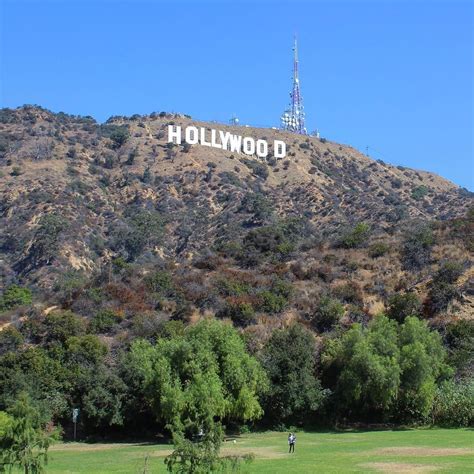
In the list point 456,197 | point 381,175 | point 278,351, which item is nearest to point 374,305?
point 278,351

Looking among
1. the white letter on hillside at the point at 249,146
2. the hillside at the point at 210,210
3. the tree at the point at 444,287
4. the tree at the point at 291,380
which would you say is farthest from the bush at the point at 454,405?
the white letter on hillside at the point at 249,146

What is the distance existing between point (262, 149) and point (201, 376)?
3337 inches

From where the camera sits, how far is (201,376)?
38.5 m

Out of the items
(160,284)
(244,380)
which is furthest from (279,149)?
(244,380)

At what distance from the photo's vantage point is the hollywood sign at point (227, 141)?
4619 inches

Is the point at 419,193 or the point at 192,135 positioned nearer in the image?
the point at 419,193

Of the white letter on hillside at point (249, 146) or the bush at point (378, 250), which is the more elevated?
the white letter on hillside at point (249, 146)

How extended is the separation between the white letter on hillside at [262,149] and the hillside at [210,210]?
1.26 meters

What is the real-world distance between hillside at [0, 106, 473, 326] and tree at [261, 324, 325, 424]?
9.91 meters

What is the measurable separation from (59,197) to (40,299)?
110 feet

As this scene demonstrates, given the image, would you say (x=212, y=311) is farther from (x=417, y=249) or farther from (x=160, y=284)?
(x=417, y=249)

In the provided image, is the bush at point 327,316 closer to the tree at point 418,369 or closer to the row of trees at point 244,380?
the row of trees at point 244,380

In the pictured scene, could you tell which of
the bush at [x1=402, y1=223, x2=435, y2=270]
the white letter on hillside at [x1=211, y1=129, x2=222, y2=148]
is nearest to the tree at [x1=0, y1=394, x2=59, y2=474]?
the bush at [x1=402, y1=223, x2=435, y2=270]

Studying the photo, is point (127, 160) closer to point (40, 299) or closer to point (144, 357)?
point (40, 299)
